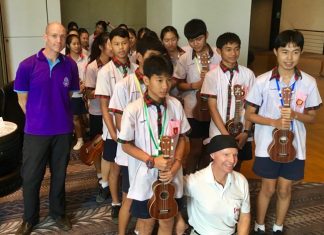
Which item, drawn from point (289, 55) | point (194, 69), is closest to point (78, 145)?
point (194, 69)

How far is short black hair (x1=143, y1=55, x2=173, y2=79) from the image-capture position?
6.77 ft

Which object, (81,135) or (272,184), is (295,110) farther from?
(81,135)

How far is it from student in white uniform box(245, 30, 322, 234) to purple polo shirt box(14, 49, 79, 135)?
1.21 m

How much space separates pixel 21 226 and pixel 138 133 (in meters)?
1.29

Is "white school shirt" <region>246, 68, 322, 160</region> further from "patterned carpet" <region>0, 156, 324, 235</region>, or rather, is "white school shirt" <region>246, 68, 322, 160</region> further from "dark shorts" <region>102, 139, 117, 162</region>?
"dark shorts" <region>102, 139, 117, 162</region>

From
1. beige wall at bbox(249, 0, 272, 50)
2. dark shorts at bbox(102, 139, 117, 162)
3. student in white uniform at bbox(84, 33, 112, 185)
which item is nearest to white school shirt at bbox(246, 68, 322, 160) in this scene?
dark shorts at bbox(102, 139, 117, 162)

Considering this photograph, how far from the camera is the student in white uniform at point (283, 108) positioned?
7.72ft

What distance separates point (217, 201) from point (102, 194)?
4.69ft

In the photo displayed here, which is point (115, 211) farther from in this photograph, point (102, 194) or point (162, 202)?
point (162, 202)

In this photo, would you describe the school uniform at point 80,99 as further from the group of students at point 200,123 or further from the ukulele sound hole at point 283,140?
the ukulele sound hole at point 283,140

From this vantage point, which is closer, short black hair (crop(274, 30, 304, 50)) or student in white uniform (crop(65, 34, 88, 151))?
short black hair (crop(274, 30, 304, 50))

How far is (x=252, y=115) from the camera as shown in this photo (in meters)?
2.52

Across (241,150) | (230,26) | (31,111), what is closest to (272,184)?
(241,150)

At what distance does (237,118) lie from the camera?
111 inches
